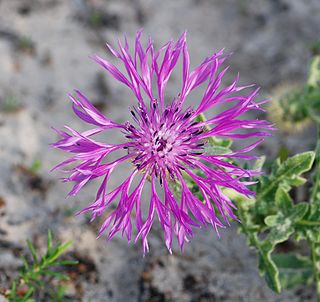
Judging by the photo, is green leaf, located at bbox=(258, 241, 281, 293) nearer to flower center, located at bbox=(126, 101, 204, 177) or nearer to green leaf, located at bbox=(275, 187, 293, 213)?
green leaf, located at bbox=(275, 187, 293, 213)

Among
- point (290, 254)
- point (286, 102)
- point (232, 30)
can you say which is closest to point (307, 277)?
point (290, 254)

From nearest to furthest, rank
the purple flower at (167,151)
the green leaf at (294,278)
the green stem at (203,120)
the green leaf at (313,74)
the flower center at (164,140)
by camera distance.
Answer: the purple flower at (167,151)
the flower center at (164,140)
the green stem at (203,120)
the green leaf at (294,278)
the green leaf at (313,74)

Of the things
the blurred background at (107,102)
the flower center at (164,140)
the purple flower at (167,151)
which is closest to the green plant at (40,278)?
the blurred background at (107,102)

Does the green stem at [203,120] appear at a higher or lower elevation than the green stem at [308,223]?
higher

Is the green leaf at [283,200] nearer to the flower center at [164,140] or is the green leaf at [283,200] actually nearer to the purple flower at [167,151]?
the purple flower at [167,151]

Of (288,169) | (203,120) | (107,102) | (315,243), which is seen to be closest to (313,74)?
(288,169)
